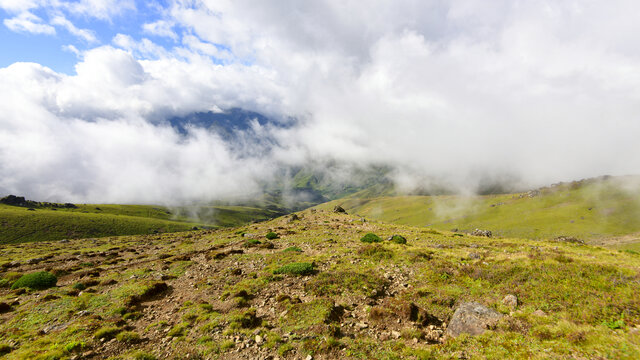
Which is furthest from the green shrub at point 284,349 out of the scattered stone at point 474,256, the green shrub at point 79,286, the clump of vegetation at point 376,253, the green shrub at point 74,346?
the green shrub at point 79,286

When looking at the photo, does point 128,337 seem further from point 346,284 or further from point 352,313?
point 346,284

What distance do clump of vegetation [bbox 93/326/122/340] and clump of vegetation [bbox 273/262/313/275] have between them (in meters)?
10.6

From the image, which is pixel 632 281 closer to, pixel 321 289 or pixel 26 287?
pixel 321 289

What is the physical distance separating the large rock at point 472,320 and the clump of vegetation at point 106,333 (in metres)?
17.7

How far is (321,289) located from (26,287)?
95.7ft

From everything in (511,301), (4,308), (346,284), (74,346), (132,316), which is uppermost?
(511,301)


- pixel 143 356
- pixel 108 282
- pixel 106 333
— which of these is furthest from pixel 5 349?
pixel 108 282

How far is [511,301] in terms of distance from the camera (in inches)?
534

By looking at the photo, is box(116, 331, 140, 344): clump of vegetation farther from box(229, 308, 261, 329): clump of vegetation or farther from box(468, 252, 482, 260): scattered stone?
box(468, 252, 482, 260): scattered stone

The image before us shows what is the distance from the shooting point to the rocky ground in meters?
10.6

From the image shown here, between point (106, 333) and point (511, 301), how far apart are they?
73.6 ft

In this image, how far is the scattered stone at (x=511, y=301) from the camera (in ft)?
43.3

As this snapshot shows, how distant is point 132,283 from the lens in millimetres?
22547

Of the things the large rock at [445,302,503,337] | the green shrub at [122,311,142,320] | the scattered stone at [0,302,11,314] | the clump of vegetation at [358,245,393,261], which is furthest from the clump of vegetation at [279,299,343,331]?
the scattered stone at [0,302,11,314]
